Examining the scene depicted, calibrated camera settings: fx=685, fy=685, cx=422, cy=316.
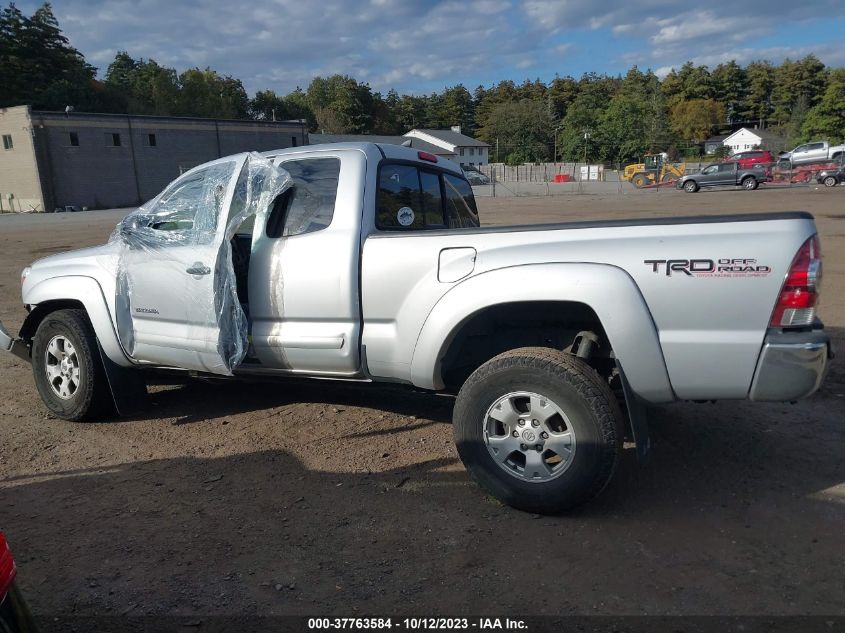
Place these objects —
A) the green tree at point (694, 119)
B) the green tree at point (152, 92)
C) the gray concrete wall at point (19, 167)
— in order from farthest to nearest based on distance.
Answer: the green tree at point (694, 119), the green tree at point (152, 92), the gray concrete wall at point (19, 167)

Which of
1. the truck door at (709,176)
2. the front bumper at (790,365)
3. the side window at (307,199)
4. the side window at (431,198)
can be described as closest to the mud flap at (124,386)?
the side window at (307,199)

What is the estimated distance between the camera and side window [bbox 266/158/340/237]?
4.38m

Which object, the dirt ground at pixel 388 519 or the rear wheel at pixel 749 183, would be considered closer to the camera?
the dirt ground at pixel 388 519

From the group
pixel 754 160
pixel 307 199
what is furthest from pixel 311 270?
pixel 754 160

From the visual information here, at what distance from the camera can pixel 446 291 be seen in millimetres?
3840

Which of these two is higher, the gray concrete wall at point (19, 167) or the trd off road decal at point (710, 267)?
the gray concrete wall at point (19, 167)

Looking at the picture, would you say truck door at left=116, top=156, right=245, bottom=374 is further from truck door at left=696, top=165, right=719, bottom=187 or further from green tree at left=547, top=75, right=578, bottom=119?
green tree at left=547, top=75, right=578, bottom=119

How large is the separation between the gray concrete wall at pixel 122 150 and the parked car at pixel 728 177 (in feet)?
112

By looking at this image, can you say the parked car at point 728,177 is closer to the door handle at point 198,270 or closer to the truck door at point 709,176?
the truck door at point 709,176

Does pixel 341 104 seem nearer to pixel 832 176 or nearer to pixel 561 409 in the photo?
pixel 832 176

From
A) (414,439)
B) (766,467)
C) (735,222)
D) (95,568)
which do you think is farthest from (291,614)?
(766,467)

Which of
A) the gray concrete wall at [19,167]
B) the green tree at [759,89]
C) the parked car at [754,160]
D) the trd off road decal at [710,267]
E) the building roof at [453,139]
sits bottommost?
the trd off road decal at [710,267]

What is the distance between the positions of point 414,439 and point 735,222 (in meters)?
2.59

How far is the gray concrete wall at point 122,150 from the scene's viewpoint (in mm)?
46375
